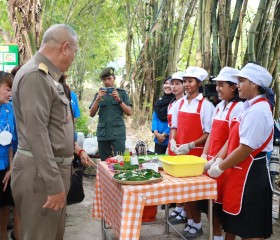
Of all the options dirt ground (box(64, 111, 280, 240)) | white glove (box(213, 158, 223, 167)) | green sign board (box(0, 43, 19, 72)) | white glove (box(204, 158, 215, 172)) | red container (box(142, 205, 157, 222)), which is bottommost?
dirt ground (box(64, 111, 280, 240))

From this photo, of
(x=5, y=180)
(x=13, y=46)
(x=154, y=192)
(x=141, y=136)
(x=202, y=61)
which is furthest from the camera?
(x=141, y=136)

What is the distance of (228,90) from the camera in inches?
114

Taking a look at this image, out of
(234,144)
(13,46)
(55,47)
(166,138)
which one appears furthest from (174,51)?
(55,47)

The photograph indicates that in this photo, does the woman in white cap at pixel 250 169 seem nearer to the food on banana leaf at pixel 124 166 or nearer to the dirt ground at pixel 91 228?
the food on banana leaf at pixel 124 166

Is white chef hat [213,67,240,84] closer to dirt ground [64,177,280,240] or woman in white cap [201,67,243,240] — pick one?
woman in white cap [201,67,243,240]

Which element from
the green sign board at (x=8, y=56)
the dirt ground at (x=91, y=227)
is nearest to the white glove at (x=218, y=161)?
the dirt ground at (x=91, y=227)

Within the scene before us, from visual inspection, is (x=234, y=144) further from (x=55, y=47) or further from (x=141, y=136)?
(x=141, y=136)

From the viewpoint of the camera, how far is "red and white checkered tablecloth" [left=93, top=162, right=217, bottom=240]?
2336 millimetres

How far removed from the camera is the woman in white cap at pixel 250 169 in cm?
239

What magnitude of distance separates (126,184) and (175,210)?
64.5 inches

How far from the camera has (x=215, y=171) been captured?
258 centimetres

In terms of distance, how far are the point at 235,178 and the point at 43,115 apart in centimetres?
147

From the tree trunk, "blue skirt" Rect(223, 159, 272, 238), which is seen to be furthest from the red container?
the tree trunk

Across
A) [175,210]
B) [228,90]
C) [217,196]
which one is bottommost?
[175,210]
